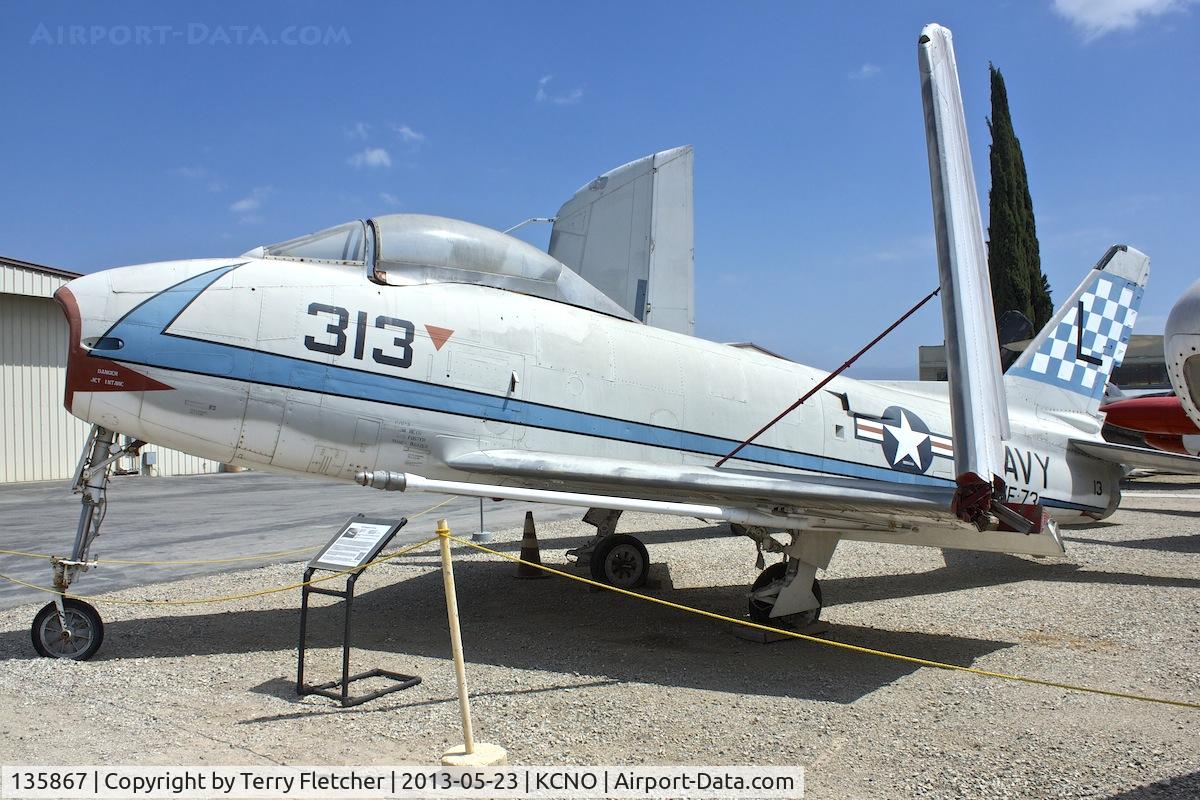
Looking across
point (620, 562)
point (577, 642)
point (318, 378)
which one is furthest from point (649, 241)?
point (577, 642)

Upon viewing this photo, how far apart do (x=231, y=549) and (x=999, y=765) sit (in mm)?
11207

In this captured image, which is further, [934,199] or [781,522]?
[781,522]

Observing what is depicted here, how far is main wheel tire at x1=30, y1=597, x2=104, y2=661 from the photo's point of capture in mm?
6422

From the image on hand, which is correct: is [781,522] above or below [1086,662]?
above

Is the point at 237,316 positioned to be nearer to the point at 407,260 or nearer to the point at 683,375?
the point at 407,260

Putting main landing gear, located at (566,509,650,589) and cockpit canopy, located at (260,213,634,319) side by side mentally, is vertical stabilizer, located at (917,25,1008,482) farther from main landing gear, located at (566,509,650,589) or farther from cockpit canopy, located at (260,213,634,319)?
main landing gear, located at (566,509,650,589)

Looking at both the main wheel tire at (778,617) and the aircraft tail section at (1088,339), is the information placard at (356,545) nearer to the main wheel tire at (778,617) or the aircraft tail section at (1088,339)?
the main wheel tire at (778,617)

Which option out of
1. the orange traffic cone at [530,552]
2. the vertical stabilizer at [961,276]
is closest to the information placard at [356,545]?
the vertical stabilizer at [961,276]

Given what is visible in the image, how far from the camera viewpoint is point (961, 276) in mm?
5309

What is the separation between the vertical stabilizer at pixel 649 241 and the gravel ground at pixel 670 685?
134 inches

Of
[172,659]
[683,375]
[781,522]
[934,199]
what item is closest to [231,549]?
[172,659]

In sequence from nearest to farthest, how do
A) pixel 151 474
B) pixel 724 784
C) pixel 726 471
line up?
pixel 724 784 < pixel 726 471 < pixel 151 474

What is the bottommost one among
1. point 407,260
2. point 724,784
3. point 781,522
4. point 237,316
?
point 724,784

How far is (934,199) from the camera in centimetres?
547
